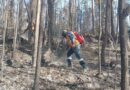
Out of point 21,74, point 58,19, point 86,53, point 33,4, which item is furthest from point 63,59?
point 58,19

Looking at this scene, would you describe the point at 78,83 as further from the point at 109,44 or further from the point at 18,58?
the point at 109,44

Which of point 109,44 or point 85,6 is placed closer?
point 109,44

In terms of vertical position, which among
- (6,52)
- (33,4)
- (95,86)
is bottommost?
(95,86)

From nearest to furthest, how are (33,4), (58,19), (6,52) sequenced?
(6,52) < (33,4) < (58,19)

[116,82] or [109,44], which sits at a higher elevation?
[109,44]

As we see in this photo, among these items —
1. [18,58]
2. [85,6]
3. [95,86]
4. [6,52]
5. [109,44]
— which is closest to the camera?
[95,86]

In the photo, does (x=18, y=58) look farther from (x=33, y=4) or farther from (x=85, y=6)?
(x=85, y=6)

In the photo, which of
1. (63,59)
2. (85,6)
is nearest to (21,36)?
(63,59)

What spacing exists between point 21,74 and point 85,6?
25.6 meters

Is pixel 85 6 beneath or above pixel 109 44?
above

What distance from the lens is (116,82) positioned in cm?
1158

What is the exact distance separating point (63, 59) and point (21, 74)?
4497 millimetres

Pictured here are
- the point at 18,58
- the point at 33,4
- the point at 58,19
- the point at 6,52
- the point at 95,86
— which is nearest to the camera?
the point at 95,86

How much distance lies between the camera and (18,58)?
15.0 meters
